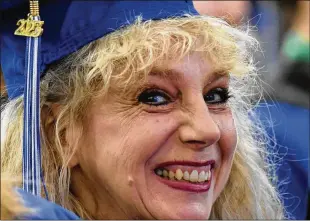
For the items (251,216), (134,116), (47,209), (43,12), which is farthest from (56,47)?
(251,216)

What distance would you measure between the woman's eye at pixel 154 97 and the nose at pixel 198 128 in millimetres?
58

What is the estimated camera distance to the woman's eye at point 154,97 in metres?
1.98

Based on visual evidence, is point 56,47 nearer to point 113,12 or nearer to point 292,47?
point 113,12

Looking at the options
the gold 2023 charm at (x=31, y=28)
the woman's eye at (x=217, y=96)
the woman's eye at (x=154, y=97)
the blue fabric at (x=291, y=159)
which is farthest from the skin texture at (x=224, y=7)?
the gold 2023 charm at (x=31, y=28)

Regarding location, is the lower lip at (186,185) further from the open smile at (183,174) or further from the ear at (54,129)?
the ear at (54,129)

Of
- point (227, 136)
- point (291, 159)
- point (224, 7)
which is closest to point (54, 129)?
point (227, 136)

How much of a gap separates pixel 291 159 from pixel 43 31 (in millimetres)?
1196

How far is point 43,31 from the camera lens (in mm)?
1998

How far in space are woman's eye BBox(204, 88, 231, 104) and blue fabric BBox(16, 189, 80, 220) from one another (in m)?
0.57

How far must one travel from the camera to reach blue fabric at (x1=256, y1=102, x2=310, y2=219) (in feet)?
9.14

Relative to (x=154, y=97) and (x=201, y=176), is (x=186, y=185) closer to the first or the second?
(x=201, y=176)

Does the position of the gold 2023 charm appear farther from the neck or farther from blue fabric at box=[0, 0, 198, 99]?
the neck

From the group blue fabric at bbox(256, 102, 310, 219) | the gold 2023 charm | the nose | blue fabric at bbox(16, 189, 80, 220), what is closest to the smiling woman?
the nose

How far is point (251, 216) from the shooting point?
238cm
